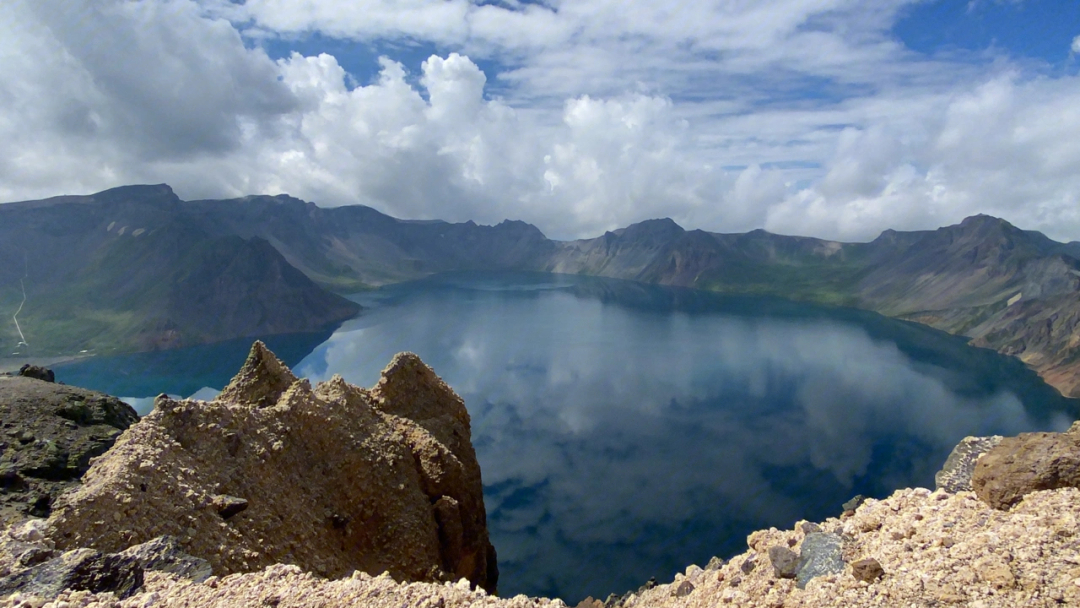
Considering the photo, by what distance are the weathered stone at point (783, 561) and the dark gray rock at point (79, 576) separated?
15496 millimetres

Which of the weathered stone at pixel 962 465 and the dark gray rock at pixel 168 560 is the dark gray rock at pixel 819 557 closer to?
the weathered stone at pixel 962 465

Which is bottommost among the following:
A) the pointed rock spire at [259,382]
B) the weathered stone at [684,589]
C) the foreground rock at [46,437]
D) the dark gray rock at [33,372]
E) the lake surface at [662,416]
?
the lake surface at [662,416]

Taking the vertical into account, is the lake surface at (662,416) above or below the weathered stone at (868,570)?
below

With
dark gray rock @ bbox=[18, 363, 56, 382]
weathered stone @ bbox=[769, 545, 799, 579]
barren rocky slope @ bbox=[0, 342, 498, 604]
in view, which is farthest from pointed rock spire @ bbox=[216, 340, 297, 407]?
weathered stone @ bbox=[769, 545, 799, 579]

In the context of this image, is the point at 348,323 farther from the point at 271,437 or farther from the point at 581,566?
the point at 271,437

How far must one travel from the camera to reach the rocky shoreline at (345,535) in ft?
37.5

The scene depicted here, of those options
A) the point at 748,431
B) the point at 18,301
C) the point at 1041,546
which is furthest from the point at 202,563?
the point at 18,301

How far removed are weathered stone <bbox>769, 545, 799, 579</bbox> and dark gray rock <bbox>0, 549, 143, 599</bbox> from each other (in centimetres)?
1550

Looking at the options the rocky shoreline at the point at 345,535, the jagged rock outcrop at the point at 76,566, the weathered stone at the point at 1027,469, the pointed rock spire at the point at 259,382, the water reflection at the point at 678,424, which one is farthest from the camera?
the water reflection at the point at 678,424

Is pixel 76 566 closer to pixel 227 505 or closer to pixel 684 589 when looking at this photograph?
pixel 227 505

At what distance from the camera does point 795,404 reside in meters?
92.1

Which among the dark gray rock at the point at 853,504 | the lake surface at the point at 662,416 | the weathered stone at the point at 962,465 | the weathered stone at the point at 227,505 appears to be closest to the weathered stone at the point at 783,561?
the weathered stone at the point at 962,465

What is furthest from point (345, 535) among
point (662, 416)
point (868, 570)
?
point (662, 416)

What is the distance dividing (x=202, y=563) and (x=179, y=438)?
658 centimetres
